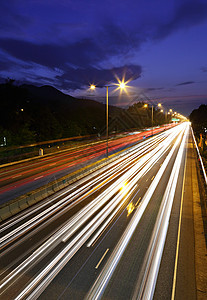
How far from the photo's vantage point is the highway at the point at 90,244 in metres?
7.20

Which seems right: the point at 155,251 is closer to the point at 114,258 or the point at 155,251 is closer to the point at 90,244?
the point at 114,258

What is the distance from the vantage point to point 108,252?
912 centimetres

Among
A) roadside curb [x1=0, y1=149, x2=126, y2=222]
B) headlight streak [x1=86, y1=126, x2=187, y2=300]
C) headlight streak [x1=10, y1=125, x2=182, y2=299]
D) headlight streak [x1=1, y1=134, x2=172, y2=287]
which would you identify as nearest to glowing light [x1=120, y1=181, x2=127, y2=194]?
headlight streak [x1=86, y1=126, x2=187, y2=300]

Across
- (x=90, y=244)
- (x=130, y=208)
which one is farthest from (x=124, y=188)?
(x=90, y=244)

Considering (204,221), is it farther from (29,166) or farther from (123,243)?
(29,166)

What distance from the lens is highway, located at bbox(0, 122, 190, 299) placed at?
7203 millimetres

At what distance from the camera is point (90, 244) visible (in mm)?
9750

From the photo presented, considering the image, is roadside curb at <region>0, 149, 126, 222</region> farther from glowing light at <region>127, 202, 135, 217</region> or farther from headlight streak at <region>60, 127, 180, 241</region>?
glowing light at <region>127, 202, 135, 217</region>

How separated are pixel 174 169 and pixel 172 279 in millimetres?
18704

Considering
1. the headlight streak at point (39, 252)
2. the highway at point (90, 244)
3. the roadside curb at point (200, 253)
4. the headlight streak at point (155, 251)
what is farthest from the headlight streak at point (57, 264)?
the roadside curb at point (200, 253)

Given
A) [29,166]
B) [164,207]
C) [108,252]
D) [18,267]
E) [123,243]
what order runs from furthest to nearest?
[29,166]
[164,207]
[123,243]
[108,252]
[18,267]

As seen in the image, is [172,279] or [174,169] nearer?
[172,279]

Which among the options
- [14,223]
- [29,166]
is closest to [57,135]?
[29,166]

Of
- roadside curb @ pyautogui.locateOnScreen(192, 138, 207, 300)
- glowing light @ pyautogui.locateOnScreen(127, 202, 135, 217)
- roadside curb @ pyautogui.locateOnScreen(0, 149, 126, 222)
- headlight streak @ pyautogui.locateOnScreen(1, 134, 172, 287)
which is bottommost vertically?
roadside curb @ pyautogui.locateOnScreen(192, 138, 207, 300)
